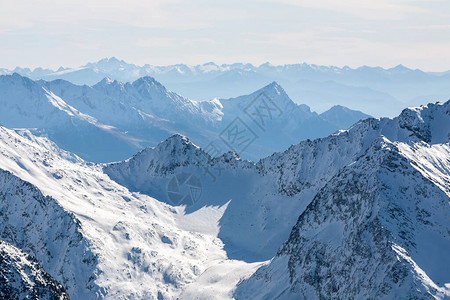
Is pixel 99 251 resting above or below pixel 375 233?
below

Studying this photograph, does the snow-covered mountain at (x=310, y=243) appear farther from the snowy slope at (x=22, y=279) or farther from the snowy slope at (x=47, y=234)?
the snowy slope at (x=22, y=279)

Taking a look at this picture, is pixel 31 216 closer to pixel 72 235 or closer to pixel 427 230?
pixel 72 235

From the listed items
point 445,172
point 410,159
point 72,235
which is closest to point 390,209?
point 410,159


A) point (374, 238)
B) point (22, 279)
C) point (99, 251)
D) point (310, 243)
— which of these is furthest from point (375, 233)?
point (99, 251)

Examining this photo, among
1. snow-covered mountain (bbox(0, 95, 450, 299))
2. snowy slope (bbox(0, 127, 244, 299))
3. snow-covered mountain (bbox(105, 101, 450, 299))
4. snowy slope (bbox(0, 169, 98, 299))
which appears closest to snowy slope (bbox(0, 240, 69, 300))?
snow-covered mountain (bbox(105, 101, 450, 299))

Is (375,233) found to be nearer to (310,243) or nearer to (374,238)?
(374,238)

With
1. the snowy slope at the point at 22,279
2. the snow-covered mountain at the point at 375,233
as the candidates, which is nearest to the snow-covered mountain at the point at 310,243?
the snow-covered mountain at the point at 375,233

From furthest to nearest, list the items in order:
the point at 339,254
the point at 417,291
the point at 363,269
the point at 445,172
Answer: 1. the point at 445,172
2. the point at 339,254
3. the point at 363,269
4. the point at 417,291

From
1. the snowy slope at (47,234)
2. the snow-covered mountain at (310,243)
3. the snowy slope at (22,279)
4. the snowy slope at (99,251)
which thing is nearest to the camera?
the snowy slope at (22,279)
